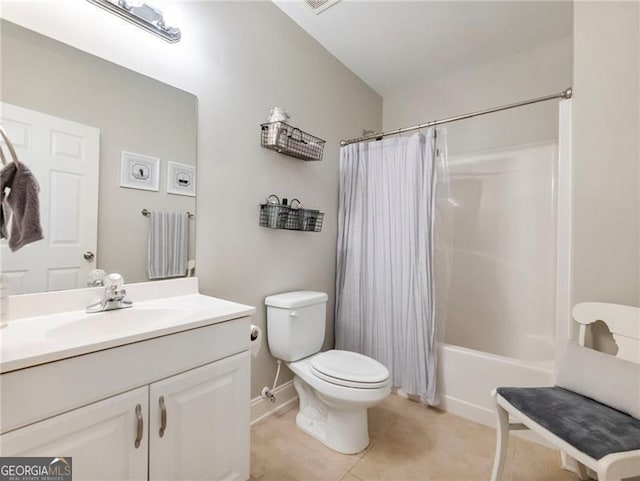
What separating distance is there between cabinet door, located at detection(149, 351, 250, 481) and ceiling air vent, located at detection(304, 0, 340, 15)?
2003 mm

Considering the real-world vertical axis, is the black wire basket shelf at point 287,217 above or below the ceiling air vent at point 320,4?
below

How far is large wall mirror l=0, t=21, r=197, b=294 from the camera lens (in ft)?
3.37

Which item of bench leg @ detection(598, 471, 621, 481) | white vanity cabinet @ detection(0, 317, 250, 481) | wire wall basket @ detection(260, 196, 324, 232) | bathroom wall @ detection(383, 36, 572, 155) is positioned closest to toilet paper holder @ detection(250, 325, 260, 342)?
white vanity cabinet @ detection(0, 317, 250, 481)

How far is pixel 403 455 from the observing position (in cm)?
154

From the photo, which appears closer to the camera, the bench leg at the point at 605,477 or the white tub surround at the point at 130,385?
the white tub surround at the point at 130,385

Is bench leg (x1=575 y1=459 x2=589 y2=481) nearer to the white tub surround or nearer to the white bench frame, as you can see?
the white bench frame

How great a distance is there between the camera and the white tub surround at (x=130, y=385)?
723 millimetres

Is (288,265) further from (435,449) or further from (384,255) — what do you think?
(435,449)

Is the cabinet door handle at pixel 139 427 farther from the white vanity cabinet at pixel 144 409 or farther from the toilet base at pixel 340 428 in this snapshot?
the toilet base at pixel 340 428

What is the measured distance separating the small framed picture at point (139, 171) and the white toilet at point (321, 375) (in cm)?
89

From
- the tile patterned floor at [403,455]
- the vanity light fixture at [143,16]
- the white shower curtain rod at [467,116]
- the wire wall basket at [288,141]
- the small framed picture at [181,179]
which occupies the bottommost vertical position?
the tile patterned floor at [403,455]

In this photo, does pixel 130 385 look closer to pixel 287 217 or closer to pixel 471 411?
pixel 287 217

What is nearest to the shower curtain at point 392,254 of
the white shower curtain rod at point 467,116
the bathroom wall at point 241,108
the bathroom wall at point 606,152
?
the white shower curtain rod at point 467,116

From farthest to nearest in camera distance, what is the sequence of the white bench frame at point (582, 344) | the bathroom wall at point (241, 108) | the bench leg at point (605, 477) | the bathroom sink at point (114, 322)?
the bathroom wall at point (241, 108)
the white bench frame at point (582, 344)
the bathroom sink at point (114, 322)
the bench leg at point (605, 477)
